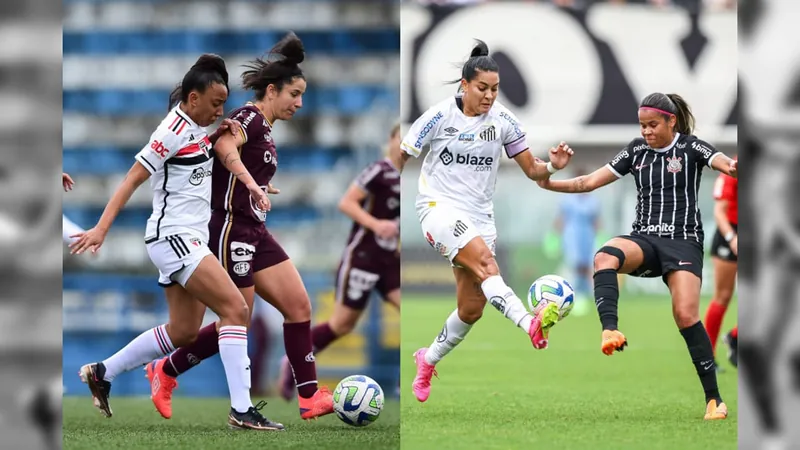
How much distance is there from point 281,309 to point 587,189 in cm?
182

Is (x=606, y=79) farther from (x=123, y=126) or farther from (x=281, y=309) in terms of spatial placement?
(x=281, y=309)

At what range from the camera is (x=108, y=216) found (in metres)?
4.90

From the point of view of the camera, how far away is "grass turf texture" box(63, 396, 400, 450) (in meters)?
4.82

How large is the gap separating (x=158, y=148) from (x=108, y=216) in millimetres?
430

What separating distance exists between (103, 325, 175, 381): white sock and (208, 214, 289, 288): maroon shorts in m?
0.49

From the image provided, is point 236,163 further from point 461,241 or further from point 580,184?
point 580,184

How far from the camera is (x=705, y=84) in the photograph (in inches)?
837

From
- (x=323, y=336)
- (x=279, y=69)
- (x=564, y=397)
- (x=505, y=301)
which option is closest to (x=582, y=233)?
(x=323, y=336)

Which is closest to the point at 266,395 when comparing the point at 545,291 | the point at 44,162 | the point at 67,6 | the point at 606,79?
the point at 545,291

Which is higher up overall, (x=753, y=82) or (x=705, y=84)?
(x=705, y=84)

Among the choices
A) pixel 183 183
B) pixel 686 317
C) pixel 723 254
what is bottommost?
pixel 686 317

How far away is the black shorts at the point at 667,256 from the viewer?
18.7ft

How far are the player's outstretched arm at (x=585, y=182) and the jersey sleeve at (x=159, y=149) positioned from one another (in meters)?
2.11

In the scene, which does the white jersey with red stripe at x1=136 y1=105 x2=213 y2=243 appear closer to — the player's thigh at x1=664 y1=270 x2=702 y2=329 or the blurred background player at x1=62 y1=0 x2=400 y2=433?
the player's thigh at x1=664 y1=270 x2=702 y2=329
